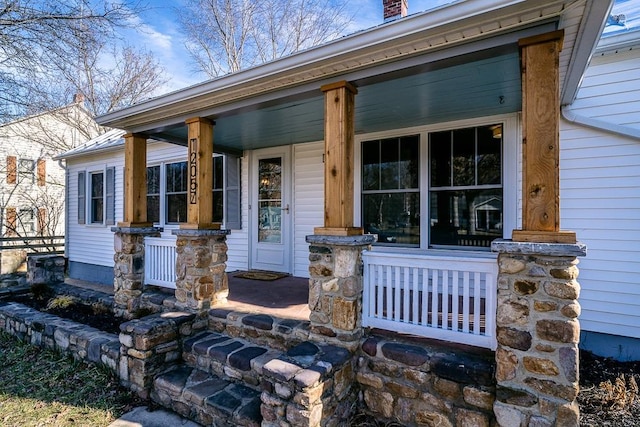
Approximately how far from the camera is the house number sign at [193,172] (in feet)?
11.8

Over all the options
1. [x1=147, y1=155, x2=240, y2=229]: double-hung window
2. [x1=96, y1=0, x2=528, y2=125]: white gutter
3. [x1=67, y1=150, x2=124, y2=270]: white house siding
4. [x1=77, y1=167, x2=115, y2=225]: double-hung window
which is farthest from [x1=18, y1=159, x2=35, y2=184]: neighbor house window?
[x1=96, y1=0, x2=528, y2=125]: white gutter

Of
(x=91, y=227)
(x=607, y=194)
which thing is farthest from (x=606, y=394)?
(x=91, y=227)

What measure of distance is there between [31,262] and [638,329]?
27.2 feet

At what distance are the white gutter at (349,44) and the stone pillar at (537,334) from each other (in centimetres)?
142

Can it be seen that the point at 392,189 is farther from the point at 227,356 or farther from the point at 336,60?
the point at 227,356

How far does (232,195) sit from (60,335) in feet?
9.42

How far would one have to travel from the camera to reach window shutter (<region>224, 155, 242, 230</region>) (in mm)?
5594

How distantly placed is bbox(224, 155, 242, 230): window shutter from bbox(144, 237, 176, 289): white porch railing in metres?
1.39

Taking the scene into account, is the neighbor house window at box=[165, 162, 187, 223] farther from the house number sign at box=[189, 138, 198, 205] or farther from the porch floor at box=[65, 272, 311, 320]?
the house number sign at box=[189, 138, 198, 205]

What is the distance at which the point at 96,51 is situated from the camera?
590cm

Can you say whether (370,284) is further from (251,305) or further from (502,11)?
(502,11)

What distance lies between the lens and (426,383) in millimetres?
2322

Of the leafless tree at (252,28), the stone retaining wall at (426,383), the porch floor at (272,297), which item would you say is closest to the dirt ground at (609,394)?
the stone retaining wall at (426,383)

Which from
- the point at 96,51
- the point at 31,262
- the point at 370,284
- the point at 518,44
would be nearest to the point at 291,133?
the point at 370,284
